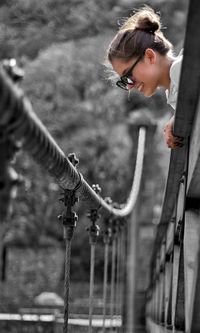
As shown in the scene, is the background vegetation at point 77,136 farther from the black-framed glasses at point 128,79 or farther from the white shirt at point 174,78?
the white shirt at point 174,78

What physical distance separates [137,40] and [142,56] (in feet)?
0.16

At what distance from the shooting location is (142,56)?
86.2 inches

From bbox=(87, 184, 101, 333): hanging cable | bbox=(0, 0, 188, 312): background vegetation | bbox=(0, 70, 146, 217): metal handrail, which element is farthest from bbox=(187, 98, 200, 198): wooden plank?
bbox=(0, 0, 188, 312): background vegetation

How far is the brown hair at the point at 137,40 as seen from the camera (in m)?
2.18

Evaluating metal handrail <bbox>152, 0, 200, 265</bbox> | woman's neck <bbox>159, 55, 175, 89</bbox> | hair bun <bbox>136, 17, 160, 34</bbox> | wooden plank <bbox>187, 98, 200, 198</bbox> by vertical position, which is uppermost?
hair bun <bbox>136, 17, 160, 34</bbox>

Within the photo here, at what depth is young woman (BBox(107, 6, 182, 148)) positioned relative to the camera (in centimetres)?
218

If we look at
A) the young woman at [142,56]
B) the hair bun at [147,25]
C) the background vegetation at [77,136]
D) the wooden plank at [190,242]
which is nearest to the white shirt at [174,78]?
the young woman at [142,56]

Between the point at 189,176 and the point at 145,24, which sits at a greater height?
the point at 145,24

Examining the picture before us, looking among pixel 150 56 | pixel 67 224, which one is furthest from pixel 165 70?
pixel 67 224

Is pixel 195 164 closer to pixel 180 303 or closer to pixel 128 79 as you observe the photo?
pixel 180 303

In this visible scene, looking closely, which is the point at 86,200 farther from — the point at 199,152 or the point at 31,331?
the point at 31,331

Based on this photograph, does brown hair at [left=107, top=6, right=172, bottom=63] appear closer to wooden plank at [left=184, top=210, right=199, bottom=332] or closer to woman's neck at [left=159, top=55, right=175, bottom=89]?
woman's neck at [left=159, top=55, right=175, bottom=89]

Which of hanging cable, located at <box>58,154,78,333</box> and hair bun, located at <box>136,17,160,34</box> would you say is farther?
hair bun, located at <box>136,17,160,34</box>

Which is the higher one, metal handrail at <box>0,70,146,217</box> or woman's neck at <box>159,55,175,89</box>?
woman's neck at <box>159,55,175,89</box>
